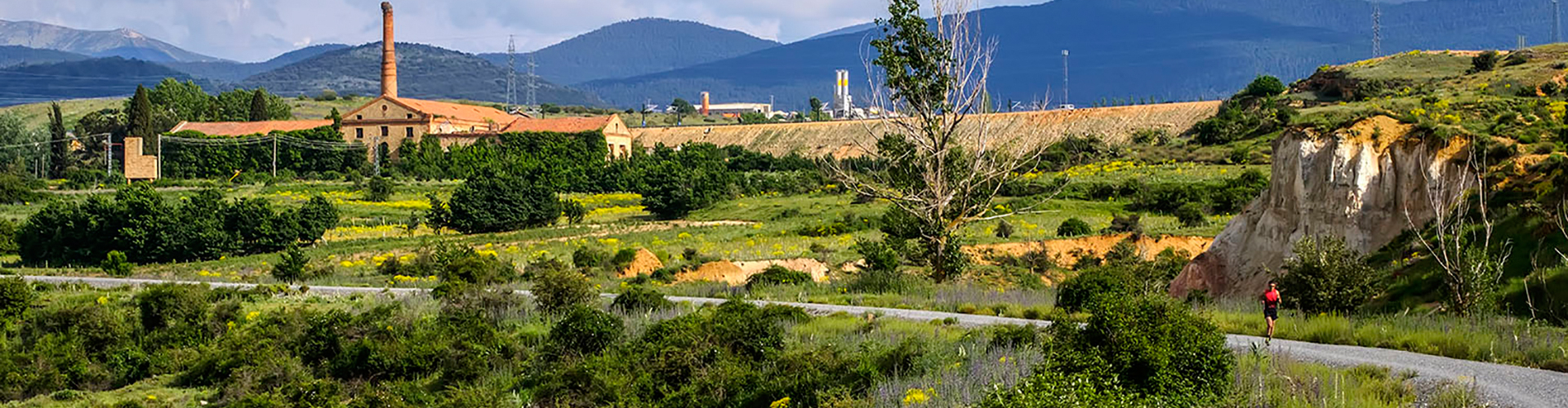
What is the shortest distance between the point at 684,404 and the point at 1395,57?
265ft

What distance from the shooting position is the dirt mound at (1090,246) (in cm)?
3709

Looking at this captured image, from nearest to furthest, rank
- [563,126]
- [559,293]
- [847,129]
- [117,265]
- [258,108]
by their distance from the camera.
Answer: [559,293] → [117,265] → [563,126] → [847,129] → [258,108]

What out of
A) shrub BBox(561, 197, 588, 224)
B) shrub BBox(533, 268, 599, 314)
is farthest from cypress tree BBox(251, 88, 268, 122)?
shrub BBox(533, 268, 599, 314)

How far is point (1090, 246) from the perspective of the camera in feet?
126

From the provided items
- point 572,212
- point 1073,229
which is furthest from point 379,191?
point 1073,229

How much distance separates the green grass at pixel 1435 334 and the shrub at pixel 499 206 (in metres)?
42.3

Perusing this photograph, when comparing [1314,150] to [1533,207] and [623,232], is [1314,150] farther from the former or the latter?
[623,232]

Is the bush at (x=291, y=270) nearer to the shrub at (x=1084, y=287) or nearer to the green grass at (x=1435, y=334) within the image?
the shrub at (x=1084, y=287)

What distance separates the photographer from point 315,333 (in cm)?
2178

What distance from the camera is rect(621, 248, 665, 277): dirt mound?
118ft

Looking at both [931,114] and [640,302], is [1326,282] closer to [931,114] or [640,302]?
[931,114]

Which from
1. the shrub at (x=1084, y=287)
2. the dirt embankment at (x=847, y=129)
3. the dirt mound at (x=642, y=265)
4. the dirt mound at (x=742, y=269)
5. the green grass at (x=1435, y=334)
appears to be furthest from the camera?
the dirt embankment at (x=847, y=129)

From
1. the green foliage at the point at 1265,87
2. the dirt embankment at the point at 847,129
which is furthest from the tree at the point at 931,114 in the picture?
the green foliage at the point at 1265,87

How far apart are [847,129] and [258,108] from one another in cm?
5544
